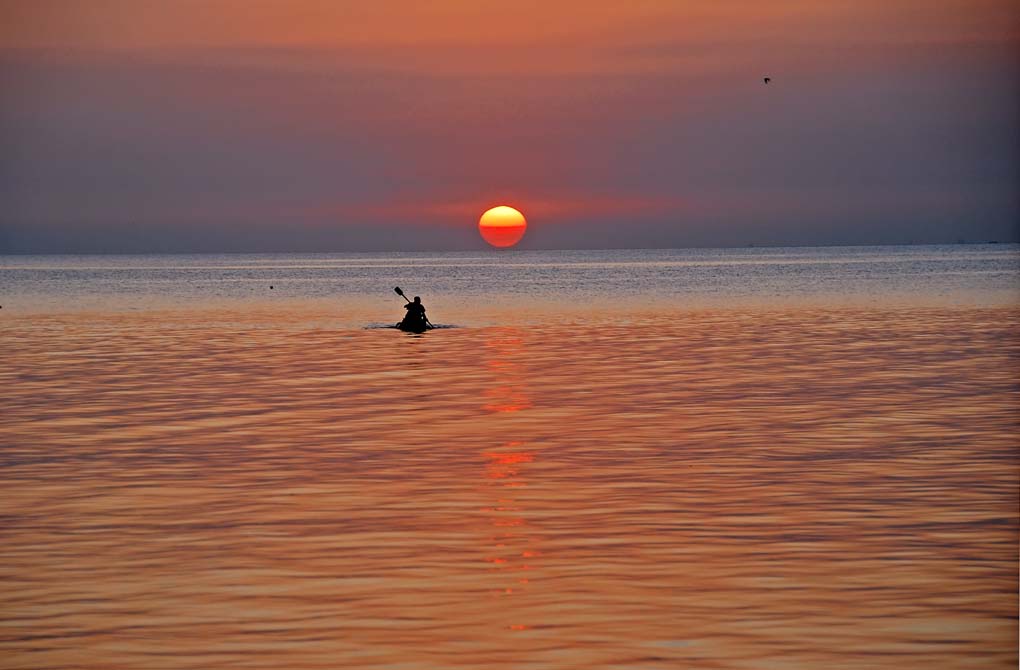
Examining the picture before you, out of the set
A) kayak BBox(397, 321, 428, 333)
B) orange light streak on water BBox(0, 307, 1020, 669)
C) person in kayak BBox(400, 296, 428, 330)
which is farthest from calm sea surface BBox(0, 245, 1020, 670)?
kayak BBox(397, 321, 428, 333)

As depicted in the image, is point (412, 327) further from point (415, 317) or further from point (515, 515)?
point (515, 515)

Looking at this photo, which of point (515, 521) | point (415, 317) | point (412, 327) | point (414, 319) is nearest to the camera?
point (515, 521)

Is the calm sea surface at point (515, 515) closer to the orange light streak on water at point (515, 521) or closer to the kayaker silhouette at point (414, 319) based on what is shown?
the orange light streak on water at point (515, 521)

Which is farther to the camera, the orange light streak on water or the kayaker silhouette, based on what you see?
the kayaker silhouette

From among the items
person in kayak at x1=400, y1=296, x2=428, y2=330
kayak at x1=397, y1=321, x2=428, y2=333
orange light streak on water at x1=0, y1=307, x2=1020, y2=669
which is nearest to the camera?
orange light streak on water at x1=0, y1=307, x2=1020, y2=669

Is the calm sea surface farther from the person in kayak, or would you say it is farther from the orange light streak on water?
the person in kayak

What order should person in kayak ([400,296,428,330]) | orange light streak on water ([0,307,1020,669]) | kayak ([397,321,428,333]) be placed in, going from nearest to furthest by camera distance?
orange light streak on water ([0,307,1020,669]), person in kayak ([400,296,428,330]), kayak ([397,321,428,333])

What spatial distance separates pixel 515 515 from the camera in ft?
57.8

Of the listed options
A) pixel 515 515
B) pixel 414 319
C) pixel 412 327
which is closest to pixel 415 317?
pixel 414 319

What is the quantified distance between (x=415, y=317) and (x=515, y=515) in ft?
130

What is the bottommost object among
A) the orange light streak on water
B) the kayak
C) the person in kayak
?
the orange light streak on water

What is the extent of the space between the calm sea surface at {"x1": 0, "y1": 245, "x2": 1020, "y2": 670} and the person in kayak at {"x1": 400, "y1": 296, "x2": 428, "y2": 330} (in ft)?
51.7

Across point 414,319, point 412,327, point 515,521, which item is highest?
point 414,319

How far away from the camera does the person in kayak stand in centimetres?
5641
